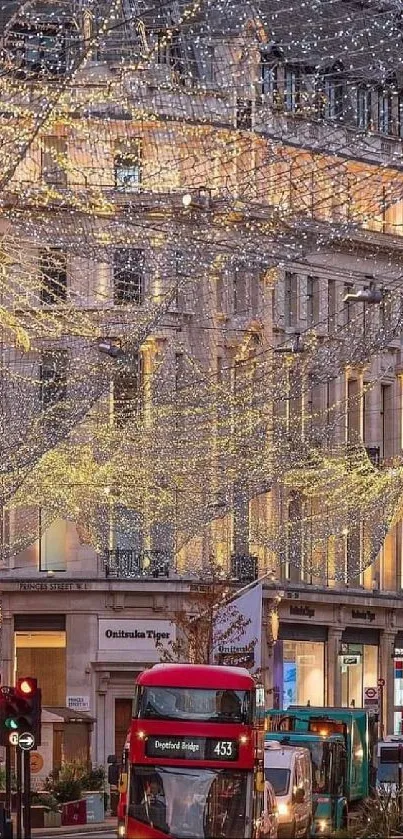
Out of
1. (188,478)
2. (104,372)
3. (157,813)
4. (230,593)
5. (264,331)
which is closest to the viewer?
(157,813)

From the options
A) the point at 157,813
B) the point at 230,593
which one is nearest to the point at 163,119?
the point at 157,813

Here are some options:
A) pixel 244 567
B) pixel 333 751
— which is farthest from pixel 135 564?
pixel 333 751

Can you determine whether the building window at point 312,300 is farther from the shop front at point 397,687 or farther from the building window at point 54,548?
the shop front at point 397,687

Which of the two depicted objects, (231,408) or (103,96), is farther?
(231,408)

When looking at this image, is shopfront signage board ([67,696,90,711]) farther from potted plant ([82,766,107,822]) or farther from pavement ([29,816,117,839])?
pavement ([29,816,117,839])

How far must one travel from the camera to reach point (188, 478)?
6438 cm

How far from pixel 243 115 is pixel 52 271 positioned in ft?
105

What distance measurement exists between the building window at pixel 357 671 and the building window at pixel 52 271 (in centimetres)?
1822

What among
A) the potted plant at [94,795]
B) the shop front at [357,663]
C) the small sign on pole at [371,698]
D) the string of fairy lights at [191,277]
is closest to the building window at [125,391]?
the string of fairy lights at [191,277]

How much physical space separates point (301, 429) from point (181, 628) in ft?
21.1

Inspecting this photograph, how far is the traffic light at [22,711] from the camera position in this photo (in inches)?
1452

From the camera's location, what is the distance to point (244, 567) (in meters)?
78.8

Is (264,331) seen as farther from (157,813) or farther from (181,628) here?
(157,813)

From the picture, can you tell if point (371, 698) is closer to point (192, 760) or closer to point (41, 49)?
point (192, 760)
